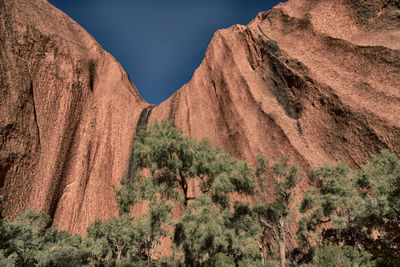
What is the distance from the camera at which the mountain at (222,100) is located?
20094 millimetres

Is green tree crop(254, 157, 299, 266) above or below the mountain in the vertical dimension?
below

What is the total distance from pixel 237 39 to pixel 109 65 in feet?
74.4

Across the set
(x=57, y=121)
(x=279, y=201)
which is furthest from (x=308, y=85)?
(x=57, y=121)

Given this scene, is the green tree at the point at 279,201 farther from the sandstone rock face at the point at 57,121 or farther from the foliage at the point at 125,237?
the sandstone rock face at the point at 57,121

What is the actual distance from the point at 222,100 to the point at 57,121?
2079cm

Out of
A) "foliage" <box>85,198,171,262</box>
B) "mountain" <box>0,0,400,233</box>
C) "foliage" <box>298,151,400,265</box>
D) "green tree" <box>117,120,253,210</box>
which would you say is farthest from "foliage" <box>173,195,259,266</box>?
"mountain" <box>0,0,400,233</box>

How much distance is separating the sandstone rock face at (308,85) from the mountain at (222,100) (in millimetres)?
104

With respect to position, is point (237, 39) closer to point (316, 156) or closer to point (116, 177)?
point (316, 156)

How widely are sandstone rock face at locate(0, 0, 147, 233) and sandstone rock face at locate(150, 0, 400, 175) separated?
42.0 ft

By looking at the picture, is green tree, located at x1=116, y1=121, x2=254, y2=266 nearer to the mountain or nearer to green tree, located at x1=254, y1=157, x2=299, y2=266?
green tree, located at x1=254, y1=157, x2=299, y2=266

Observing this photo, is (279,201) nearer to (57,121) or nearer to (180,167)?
(180,167)

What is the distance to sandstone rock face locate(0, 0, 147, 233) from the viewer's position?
22500 millimetres

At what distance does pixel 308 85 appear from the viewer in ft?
75.3

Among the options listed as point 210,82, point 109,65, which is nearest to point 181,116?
point 210,82
